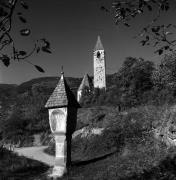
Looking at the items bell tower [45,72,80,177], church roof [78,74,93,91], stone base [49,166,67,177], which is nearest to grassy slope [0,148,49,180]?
stone base [49,166,67,177]

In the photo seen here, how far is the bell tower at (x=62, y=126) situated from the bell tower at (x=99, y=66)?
6792 centimetres

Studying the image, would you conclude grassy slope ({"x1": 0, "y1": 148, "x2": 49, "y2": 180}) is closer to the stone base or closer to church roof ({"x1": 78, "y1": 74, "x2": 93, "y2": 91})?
the stone base

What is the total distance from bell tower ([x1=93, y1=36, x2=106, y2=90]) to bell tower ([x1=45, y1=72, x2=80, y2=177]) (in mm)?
67918

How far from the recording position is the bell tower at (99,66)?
8244cm

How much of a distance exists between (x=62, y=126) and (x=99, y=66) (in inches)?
2918

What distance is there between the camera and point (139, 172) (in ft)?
32.9

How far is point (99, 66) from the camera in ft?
283

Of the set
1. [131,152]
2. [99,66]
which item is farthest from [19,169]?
[99,66]

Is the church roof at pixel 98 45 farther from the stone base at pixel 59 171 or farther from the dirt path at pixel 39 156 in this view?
the stone base at pixel 59 171

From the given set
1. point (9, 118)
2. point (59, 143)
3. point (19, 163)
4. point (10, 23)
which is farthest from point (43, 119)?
point (10, 23)

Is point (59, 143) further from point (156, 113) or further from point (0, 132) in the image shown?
point (0, 132)

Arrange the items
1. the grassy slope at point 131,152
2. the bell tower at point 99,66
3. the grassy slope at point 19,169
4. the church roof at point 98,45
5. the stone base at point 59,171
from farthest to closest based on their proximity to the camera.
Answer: the church roof at point 98,45, the bell tower at point 99,66, the grassy slope at point 19,169, the stone base at point 59,171, the grassy slope at point 131,152

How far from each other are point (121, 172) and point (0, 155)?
36.9ft

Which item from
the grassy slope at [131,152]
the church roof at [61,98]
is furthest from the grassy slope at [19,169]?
the church roof at [61,98]
